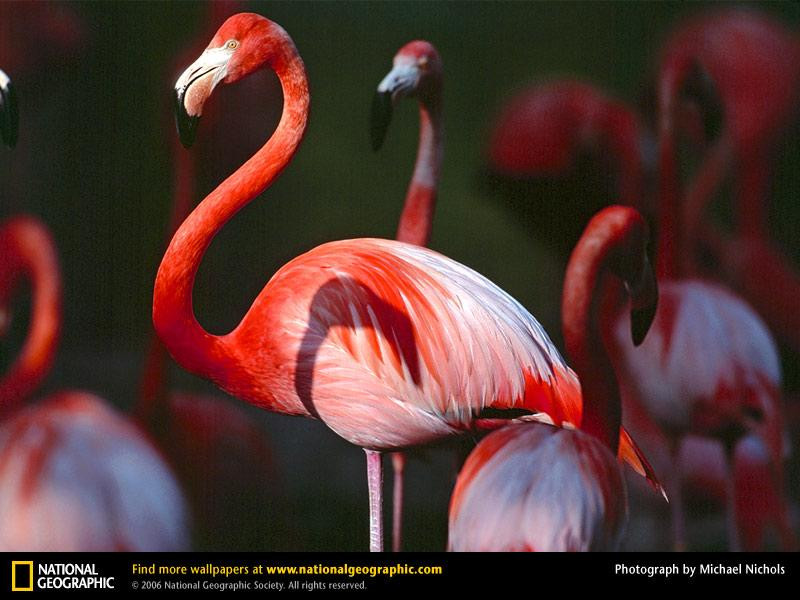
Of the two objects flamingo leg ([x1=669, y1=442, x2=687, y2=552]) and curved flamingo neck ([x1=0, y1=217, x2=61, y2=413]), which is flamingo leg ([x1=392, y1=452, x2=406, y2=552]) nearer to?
flamingo leg ([x1=669, y1=442, x2=687, y2=552])

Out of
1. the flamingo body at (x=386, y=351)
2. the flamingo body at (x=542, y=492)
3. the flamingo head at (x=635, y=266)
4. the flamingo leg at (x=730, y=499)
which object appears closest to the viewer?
the flamingo body at (x=386, y=351)

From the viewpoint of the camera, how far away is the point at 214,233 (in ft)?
7.09

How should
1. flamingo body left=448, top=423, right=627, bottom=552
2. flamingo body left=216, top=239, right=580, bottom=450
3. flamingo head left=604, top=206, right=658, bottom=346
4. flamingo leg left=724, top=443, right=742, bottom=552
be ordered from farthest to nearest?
1. flamingo leg left=724, top=443, right=742, bottom=552
2. flamingo head left=604, top=206, right=658, bottom=346
3. flamingo body left=448, top=423, right=627, bottom=552
4. flamingo body left=216, top=239, right=580, bottom=450

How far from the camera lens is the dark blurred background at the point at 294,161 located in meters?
2.26

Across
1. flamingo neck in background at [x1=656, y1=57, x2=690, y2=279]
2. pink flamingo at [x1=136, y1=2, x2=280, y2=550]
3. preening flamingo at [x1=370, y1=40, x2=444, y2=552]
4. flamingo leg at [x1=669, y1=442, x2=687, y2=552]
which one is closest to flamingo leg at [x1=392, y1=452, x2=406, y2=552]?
preening flamingo at [x1=370, y1=40, x2=444, y2=552]

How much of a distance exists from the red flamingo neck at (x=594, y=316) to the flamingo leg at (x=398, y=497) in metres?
0.52

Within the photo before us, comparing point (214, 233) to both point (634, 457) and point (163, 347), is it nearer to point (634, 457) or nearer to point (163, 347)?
point (163, 347)

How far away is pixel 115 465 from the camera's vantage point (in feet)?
7.26

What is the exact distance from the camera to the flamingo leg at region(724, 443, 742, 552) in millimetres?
2398

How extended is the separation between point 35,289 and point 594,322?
1.46 m

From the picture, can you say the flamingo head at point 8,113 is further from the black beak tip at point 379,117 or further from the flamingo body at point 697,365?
the flamingo body at point 697,365

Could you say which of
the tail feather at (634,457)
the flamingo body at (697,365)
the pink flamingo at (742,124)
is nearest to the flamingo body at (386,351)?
the tail feather at (634,457)
